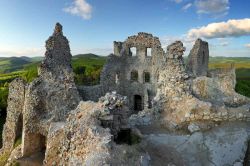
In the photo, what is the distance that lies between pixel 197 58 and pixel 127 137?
919 inches

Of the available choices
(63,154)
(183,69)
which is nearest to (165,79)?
(183,69)

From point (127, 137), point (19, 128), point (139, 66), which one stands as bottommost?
point (19, 128)

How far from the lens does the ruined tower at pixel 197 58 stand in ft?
106

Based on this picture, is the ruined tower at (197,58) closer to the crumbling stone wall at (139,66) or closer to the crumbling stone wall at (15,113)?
the crumbling stone wall at (139,66)

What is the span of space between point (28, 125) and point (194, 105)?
31.3ft

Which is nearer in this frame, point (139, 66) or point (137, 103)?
point (139, 66)

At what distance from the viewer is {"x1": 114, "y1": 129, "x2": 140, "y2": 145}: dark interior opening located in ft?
33.0

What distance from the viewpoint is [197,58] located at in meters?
32.2

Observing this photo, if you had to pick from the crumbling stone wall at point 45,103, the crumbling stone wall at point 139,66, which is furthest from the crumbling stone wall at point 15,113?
the crumbling stone wall at point 139,66

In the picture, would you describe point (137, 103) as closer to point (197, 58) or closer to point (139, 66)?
point (139, 66)

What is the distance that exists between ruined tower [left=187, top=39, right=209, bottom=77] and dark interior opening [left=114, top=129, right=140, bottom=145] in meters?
22.1

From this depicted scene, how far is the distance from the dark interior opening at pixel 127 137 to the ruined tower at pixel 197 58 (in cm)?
2210

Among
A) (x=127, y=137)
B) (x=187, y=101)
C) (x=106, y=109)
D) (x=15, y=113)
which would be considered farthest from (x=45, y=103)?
(x=127, y=137)

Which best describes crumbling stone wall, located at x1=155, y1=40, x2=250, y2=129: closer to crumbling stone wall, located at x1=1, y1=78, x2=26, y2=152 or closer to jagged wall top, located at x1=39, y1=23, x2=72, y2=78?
jagged wall top, located at x1=39, y1=23, x2=72, y2=78
